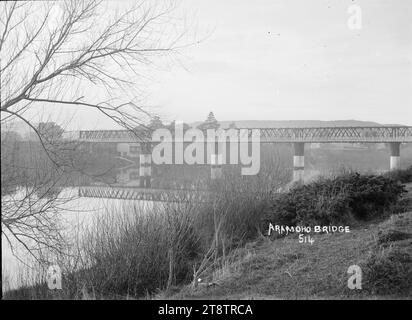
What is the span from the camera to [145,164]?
6809 millimetres

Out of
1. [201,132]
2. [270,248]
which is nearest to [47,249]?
[201,132]

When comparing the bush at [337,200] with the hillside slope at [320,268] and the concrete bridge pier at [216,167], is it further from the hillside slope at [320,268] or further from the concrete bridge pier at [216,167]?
the concrete bridge pier at [216,167]

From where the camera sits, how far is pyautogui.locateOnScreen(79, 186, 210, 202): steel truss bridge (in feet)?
23.4

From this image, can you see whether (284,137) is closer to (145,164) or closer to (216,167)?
(216,167)

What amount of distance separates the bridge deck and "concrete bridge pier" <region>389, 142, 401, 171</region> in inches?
17.1

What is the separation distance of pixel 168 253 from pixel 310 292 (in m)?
2.12

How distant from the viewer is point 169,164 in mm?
7281

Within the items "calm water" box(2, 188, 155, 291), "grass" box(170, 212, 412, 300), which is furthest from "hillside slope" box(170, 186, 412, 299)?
"calm water" box(2, 188, 155, 291)

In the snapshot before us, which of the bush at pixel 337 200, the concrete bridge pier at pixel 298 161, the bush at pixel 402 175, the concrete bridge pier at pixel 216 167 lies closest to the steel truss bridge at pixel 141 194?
the concrete bridge pier at pixel 216 167

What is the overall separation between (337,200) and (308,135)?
3.65ft

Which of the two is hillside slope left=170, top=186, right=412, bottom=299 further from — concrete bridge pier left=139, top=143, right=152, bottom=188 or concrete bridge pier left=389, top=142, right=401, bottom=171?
concrete bridge pier left=139, top=143, right=152, bottom=188

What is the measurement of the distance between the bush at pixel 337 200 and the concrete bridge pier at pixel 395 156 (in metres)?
0.37

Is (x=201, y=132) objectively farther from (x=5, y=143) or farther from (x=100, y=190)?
(x=5, y=143)
